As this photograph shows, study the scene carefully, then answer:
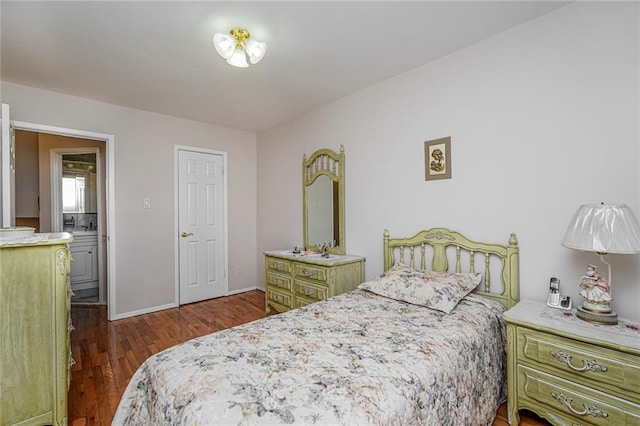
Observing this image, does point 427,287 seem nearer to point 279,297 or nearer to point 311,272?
point 311,272

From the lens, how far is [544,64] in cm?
192

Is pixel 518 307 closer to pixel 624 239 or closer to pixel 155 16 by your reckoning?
pixel 624 239

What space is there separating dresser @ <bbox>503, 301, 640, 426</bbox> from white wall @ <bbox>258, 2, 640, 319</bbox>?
Result: 0.43 metres

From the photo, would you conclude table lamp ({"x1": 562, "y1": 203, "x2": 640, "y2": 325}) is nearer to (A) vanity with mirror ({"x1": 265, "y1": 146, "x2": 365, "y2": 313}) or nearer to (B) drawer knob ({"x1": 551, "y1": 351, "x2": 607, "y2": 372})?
(B) drawer knob ({"x1": 551, "y1": 351, "x2": 607, "y2": 372})

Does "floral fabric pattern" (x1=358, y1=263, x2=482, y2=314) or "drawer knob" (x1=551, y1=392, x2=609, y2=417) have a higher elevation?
"floral fabric pattern" (x1=358, y1=263, x2=482, y2=314)

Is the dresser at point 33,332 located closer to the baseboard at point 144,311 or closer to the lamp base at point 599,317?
the baseboard at point 144,311

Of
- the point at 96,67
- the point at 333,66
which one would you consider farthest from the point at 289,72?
the point at 96,67

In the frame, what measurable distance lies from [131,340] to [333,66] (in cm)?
317

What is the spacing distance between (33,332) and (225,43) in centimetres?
201

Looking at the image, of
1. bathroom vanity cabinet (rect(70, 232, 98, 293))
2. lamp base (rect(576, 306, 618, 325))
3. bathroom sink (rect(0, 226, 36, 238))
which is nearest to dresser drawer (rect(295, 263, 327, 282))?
lamp base (rect(576, 306, 618, 325))

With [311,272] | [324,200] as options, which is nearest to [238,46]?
[324,200]

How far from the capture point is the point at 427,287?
2.05m

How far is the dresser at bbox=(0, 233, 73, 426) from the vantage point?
60.6 inches

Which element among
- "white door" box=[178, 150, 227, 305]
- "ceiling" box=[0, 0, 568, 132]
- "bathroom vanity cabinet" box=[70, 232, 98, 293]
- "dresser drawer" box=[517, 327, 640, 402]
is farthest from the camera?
"bathroom vanity cabinet" box=[70, 232, 98, 293]
